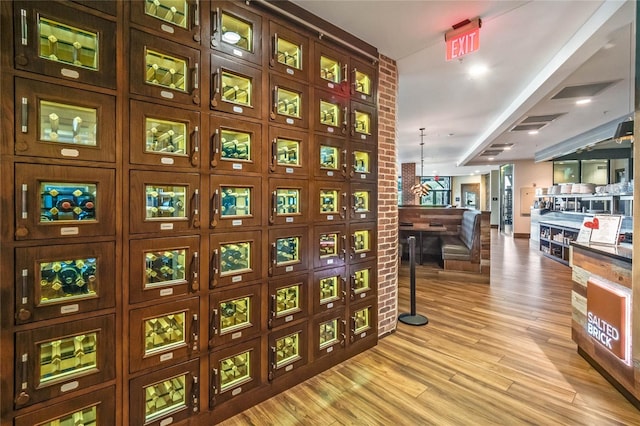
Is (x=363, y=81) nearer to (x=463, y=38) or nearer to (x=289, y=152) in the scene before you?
(x=463, y=38)

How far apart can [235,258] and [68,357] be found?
98 cm

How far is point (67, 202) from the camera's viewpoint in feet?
4.72

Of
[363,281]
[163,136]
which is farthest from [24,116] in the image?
[363,281]

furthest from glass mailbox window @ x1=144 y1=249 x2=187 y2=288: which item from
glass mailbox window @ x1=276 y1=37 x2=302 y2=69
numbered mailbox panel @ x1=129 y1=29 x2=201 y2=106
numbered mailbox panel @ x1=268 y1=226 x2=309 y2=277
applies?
→ glass mailbox window @ x1=276 y1=37 x2=302 y2=69

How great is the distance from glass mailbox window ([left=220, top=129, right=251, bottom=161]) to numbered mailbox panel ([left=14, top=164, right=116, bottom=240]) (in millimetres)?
693

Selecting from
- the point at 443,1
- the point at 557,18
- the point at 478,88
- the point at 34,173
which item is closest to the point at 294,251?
the point at 34,173

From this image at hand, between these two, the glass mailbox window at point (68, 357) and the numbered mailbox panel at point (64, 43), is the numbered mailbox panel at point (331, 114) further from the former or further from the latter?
the glass mailbox window at point (68, 357)

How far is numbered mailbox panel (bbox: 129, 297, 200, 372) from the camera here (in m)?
1.62

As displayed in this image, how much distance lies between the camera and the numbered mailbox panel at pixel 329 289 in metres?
2.50

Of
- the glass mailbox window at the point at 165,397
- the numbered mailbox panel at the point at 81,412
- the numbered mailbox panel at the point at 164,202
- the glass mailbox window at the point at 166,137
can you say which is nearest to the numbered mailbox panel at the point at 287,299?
the glass mailbox window at the point at 165,397

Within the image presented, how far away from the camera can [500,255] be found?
7.70 meters

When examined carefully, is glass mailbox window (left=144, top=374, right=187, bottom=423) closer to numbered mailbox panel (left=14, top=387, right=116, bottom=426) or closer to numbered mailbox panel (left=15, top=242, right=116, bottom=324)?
numbered mailbox panel (left=14, top=387, right=116, bottom=426)

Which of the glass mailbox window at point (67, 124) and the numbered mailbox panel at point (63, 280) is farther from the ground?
the glass mailbox window at point (67, 124)

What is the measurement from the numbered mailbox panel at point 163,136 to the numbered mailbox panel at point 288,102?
1.98 ft
